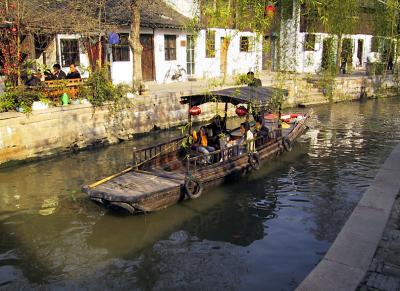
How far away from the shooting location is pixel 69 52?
19469 millimetres

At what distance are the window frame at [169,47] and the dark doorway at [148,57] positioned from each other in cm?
93

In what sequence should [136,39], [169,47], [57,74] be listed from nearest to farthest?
[57,74], [136,39], [169,47]

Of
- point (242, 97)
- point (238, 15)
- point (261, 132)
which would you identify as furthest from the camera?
point (261, 132)

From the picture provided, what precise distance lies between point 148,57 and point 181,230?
15499 mm

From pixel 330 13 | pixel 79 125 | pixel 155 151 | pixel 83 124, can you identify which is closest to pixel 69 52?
pixel 83 124

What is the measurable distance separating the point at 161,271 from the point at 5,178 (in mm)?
6875

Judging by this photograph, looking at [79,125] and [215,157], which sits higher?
[79,125]

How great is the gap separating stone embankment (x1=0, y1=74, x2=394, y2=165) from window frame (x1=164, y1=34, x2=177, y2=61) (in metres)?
3.01

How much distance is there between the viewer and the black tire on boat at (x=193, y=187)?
9.23 metres

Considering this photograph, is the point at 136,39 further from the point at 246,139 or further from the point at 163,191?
the point at 163,191

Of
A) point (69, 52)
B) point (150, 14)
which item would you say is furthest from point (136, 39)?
point (150, 14)

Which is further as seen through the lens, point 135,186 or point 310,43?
point 135,186

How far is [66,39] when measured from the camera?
19.2 m

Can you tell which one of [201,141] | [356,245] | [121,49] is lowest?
[356,245]
